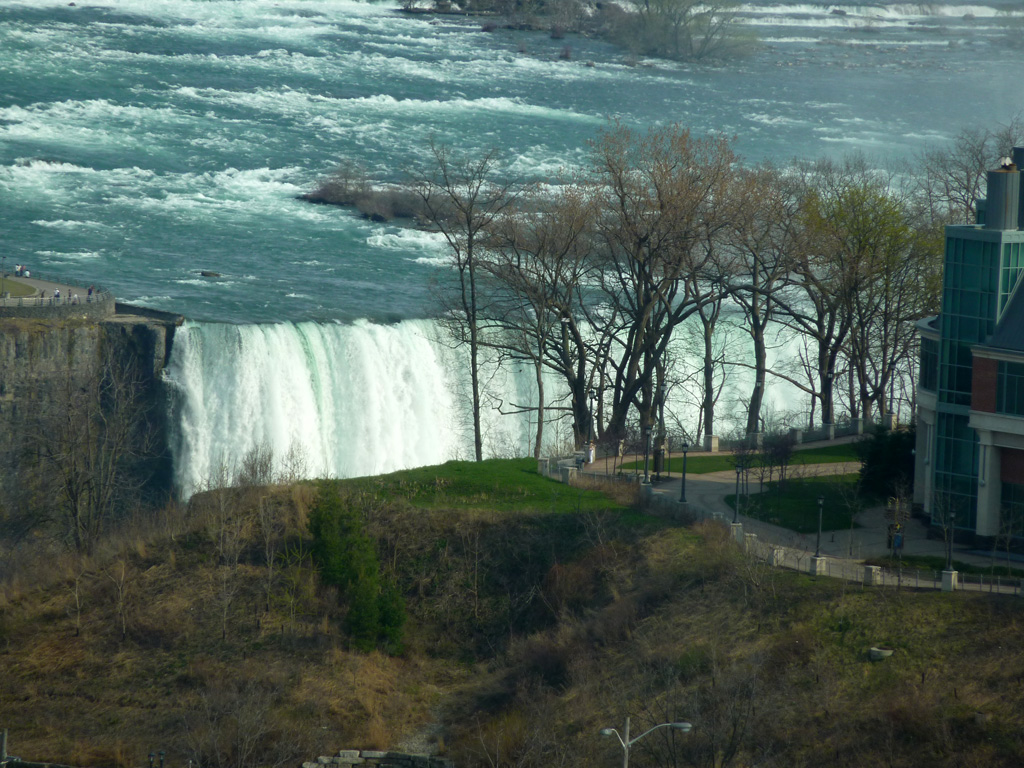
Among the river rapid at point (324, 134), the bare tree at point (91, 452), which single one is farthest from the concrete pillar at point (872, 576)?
the bare tree at point (91, 452)

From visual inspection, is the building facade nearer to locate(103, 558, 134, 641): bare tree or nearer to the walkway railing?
the walkway railing

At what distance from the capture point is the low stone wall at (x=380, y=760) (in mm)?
29406

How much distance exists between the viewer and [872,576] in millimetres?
30875

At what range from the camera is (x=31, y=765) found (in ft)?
95.1

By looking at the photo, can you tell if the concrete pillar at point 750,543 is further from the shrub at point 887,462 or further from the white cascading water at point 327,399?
the white cascading water at point 327,399

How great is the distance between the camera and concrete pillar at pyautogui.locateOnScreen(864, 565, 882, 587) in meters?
30.8

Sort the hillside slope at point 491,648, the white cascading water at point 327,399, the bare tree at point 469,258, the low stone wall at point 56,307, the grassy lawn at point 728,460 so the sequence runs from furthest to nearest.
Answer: the white cascading water at point 327,399 → the low stone wall at point 56,307 → the bare tree at point 469,258 → the grassy lawn at point 728,460 → the hillside slope at point 491,648

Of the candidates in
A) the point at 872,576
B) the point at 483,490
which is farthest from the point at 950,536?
the point at 483,490

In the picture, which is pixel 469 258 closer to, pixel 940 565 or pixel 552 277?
pixel 552 277

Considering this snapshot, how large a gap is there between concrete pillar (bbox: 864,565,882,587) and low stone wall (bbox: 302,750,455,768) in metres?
9.47

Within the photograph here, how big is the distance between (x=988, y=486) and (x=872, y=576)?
3.54m

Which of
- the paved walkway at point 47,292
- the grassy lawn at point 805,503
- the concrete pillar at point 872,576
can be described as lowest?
the concrete pillar at point 872,576

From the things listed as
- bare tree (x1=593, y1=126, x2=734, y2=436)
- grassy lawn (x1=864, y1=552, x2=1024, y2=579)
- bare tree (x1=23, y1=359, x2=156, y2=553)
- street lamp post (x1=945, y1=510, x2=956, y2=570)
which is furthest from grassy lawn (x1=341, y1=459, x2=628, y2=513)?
street lamp post (x1=945, y1=510, x2=956, y2=570)

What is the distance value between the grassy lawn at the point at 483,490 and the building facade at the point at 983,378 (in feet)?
26.4
